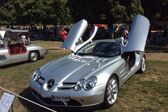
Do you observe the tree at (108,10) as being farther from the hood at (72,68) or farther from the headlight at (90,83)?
the headlight at (90,83)

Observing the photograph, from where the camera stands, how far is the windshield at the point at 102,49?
9.23 metres

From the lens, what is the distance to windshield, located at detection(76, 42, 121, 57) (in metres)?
9.23

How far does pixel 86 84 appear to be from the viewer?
7387 mm

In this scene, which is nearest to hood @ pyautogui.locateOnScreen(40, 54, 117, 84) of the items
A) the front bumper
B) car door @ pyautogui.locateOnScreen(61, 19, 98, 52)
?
the front bumper

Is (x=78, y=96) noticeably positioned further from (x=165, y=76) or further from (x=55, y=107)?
(x=165, y=76)

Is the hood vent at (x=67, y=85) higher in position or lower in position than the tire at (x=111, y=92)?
higher

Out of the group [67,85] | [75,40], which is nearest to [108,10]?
[75,40]

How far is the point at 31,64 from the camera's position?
14.1 m

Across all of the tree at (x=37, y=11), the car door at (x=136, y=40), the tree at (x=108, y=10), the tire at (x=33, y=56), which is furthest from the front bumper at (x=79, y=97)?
the tree at (x=37, y=11)

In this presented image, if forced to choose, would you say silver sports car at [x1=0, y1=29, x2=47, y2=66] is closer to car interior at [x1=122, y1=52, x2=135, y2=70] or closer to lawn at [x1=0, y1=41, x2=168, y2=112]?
lawn at [x1=0, y1=41, x2=168, y2=112]

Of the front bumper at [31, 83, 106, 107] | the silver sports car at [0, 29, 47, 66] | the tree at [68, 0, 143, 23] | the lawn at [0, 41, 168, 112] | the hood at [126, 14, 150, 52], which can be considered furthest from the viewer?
the tree at [68, 0, 143, 23]

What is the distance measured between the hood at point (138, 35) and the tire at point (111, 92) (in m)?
1.16

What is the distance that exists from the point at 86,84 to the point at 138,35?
8.22 ft

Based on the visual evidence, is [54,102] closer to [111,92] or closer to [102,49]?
[111,92]
